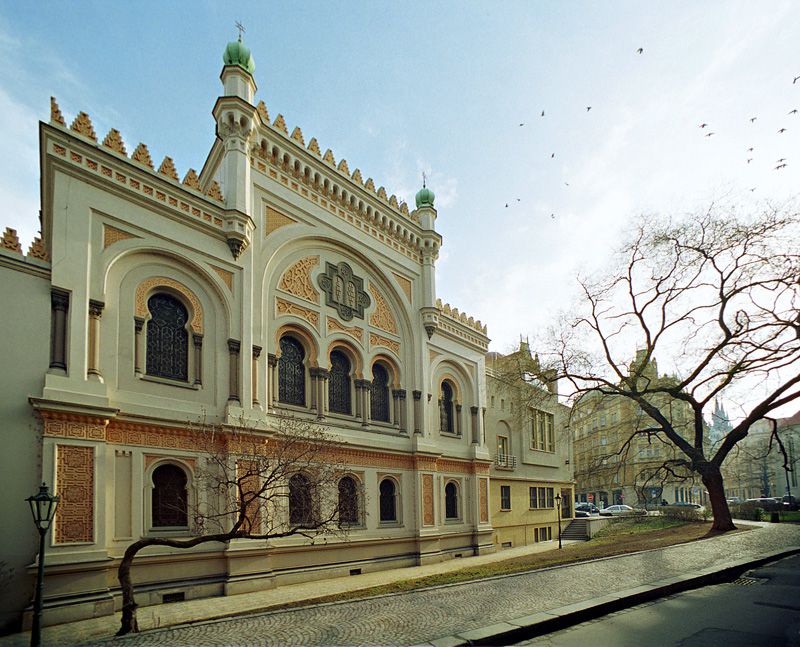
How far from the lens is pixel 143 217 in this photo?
1584 centimetres

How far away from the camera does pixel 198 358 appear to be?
54.1ft

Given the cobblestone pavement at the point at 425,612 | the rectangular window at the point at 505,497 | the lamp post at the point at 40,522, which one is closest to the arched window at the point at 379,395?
the cobblestone pavement at the point at 425,612

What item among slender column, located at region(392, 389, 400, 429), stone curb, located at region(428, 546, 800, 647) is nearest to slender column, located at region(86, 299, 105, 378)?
stone curb, located at region(428, 546, 800, 647)

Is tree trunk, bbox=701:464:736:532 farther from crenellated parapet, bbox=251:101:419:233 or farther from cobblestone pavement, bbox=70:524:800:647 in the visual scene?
crenellated parapet, bbox=251:101:419:233

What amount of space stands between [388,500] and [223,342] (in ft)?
31.1

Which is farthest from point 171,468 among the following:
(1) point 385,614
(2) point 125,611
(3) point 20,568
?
(1) point 385,614

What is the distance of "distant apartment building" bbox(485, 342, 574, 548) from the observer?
29.3 meters

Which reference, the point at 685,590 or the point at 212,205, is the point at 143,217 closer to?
the point at 212,205

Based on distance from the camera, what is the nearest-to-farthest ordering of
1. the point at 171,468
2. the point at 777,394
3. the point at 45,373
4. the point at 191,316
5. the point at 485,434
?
the point at 45,373 < the point at 171,468 < the point at 191,316 < the point at 777,394 < the point at 485,434

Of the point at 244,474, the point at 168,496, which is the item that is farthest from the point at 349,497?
the point at 168,496

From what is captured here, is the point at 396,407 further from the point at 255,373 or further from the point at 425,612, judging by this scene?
the point at 425,612

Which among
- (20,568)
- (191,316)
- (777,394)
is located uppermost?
(191,316)

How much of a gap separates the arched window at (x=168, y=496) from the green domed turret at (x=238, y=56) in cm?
1248

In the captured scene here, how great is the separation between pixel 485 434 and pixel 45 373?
21.4 meters
